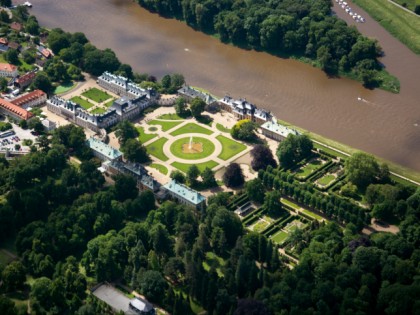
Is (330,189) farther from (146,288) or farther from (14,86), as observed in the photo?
(14,86)

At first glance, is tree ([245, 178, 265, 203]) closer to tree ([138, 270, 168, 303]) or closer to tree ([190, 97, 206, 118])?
tree ([138, 270, 168, 303])

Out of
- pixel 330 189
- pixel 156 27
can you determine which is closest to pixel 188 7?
pixel 156 27

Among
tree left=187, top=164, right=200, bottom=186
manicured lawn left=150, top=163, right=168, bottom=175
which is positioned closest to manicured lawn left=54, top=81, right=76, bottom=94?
manicured lawn left=150, top=163, right=168, bottom=175

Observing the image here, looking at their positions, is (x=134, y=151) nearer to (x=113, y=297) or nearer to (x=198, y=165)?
(x=198, y=165)

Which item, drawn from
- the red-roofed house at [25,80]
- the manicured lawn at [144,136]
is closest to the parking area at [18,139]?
the red-roofed house at [25,80]

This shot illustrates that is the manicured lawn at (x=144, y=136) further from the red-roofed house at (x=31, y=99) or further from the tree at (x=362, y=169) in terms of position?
the tree at (x=362, y=169)

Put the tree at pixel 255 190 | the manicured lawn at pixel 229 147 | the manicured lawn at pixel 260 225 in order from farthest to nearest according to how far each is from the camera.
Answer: the manicured lawn at pixel 229 147 < the tree at pixel 255 190 < the manicured lawn at pixel 260 225

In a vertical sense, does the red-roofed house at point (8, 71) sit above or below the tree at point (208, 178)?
below

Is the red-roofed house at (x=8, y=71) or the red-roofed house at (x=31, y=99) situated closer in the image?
the red-roofed house at (x=31, y=99)
